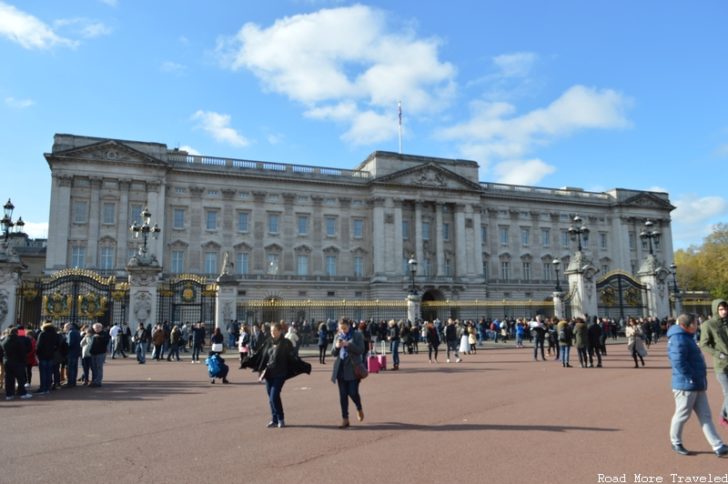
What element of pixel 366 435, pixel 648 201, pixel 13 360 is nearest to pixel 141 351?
pixel 13 360

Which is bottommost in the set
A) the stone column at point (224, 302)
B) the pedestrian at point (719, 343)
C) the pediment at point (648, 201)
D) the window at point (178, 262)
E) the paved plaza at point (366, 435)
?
the paved plaza at point (366, 435)

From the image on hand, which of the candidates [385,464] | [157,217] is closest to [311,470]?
[385,464]

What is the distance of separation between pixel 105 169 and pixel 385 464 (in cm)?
4809

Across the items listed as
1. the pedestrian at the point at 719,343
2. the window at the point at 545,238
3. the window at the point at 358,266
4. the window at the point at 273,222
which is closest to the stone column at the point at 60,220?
the window at the point at 273,222

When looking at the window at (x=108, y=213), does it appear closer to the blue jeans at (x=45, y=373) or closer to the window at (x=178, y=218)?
the window at (x=178, y=218)

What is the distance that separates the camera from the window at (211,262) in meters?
51.7

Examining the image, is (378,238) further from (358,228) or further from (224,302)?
(224,302)

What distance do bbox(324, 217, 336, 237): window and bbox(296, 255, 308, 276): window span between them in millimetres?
3411

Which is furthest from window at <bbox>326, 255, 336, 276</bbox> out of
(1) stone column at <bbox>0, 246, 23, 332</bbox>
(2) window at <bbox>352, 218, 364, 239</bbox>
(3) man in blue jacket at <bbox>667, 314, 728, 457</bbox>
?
(3) man in blue jacket at <bbox>667, 314, 728, 457</bbox>

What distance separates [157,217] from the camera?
161ft

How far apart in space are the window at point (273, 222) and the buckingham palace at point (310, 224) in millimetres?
102

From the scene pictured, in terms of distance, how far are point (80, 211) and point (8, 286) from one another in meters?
27.8

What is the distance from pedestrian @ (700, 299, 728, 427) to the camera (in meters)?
7.64

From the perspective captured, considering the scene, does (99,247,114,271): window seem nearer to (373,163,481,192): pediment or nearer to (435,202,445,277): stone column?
(373,163,481,192): pediment
